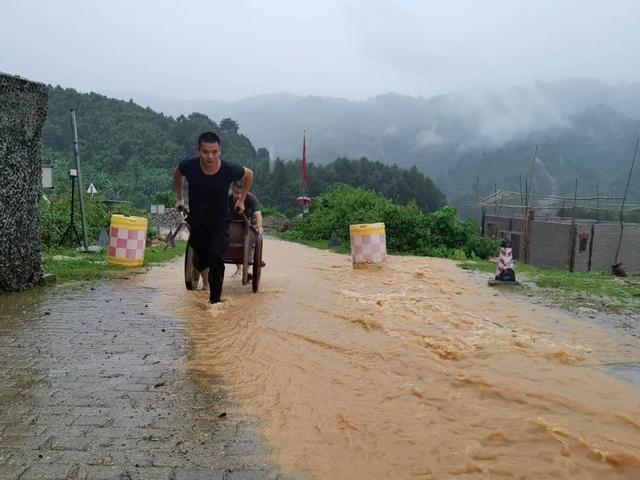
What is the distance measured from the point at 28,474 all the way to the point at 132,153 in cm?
5481

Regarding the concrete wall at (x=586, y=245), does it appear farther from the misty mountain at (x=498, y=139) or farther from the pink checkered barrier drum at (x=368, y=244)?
the misty mountain at (x=498, y=139)

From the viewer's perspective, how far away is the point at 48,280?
24.3ft

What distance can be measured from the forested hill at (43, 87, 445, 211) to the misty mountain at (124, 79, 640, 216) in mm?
15114

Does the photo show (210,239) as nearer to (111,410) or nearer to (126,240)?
(111,410)

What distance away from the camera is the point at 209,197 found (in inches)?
231

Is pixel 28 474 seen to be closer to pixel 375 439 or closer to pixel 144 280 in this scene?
pixel 375 439

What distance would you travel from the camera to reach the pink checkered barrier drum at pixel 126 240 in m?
9.52

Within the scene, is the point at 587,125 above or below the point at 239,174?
above

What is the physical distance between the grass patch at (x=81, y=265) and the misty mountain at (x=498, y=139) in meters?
57.7

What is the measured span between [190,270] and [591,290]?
5750 mm

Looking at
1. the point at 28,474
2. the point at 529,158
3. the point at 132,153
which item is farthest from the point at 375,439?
the point at 529,158

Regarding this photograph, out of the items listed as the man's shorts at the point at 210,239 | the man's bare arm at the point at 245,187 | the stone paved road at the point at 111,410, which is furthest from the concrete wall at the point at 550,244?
the stone paved road at the point at 111,410

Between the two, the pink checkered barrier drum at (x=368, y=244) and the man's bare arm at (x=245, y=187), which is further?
the pink checkered barrier drum at (x=368, y=244)

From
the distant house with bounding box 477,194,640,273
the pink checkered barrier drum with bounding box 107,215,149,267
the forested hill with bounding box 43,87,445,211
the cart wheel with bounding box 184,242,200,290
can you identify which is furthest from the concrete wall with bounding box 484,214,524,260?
the cart wheel with bounding box 184,242,200,290
